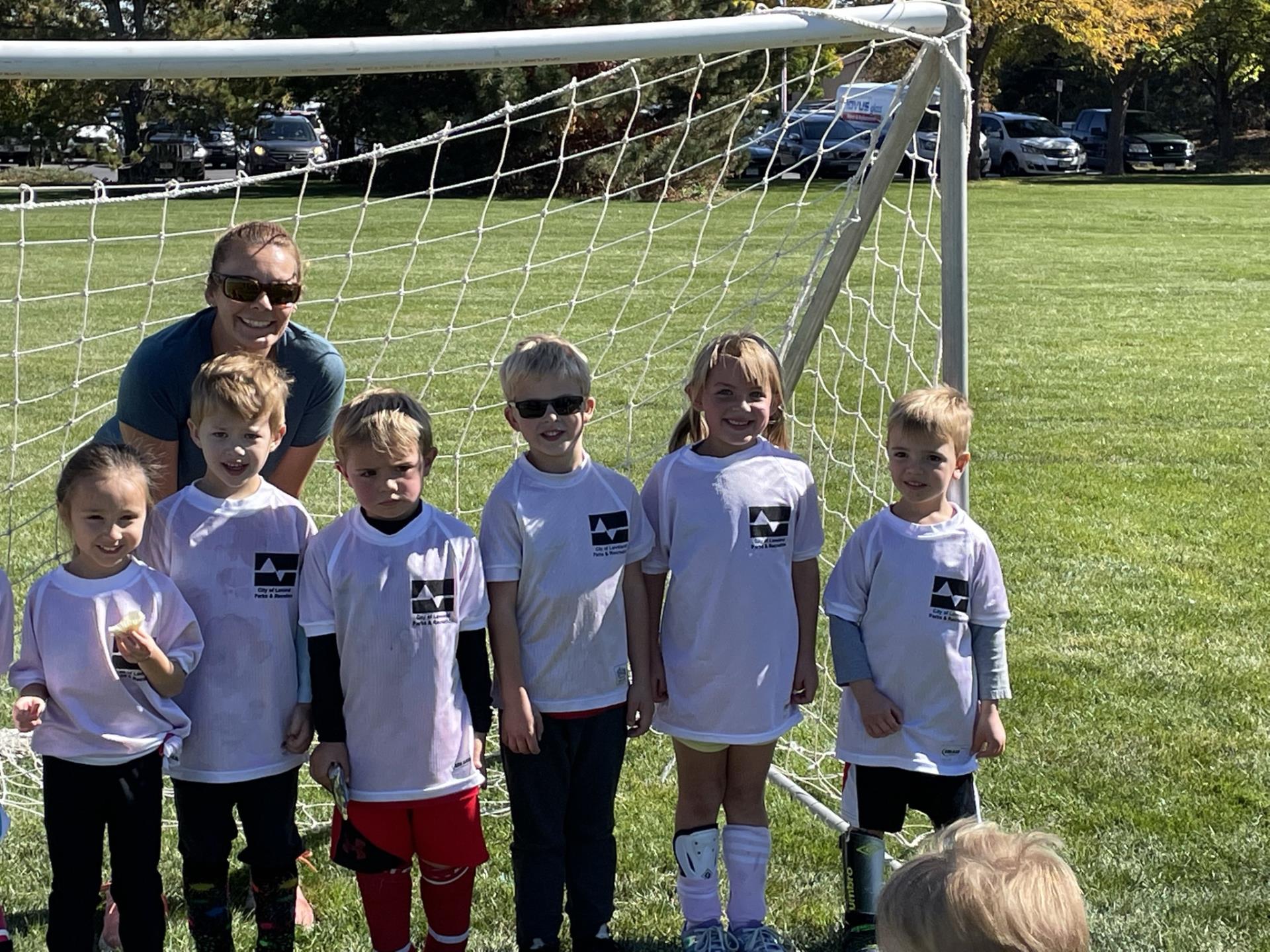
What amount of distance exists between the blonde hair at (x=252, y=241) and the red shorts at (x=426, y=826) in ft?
4.03

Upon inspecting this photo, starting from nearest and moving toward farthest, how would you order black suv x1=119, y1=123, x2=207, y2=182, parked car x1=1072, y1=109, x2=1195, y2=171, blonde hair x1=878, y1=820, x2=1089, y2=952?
1. blonde hair x1=878, y1=820, x2=1089, y2=952
2. black suv x1=119, y1=123, x2=207, y2=182
3. parked car x1=1072, y1=109, x2=1195, y2=171

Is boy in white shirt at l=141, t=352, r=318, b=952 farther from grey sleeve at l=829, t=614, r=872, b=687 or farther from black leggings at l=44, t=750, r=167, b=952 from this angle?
grey sleeve at l=829, t=614, r=872, b=687

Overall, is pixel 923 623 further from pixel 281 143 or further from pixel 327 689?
pixel 281 143

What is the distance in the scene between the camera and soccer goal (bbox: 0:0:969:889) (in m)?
3.45

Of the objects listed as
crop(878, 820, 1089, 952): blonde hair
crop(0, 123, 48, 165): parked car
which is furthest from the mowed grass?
crop(0, 123, 48, 165): parked car

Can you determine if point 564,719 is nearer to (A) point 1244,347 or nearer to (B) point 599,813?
(B) point 599,813

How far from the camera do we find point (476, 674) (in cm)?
305

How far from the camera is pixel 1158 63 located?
42.0 metres

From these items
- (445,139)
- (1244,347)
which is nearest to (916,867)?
(445,139)

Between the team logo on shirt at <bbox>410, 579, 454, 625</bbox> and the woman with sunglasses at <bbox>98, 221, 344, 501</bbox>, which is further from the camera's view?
the woman with sunglasses at <bbox>98, 221, 344, 501</bbox>

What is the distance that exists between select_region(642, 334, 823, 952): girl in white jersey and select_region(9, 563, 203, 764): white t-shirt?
3.45 feet

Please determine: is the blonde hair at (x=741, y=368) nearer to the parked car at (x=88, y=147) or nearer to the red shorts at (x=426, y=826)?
the red shorts at (x=426, y=826)

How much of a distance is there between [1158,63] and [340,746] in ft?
144

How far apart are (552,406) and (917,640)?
3.13 feet
